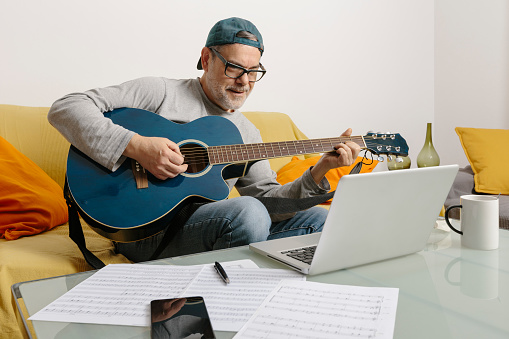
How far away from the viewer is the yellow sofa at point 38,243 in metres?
1.07

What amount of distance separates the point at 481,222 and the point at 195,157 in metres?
0.79

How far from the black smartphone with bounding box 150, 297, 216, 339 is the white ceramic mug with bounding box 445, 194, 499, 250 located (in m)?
0.62

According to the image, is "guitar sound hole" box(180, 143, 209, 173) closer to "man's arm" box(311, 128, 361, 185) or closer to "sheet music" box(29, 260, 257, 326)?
"man's arm" box(311, 128, 361, 185)

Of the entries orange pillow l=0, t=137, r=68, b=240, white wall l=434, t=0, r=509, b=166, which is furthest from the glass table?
white wall l=434, t=0, r=509, b=166

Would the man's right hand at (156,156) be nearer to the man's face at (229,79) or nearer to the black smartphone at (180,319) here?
the man's face at (229,79)

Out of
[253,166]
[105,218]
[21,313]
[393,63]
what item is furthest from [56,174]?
[393,63]

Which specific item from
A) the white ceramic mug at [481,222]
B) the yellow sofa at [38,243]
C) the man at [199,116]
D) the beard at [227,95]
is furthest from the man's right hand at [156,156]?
the white ceramic mug at [481,222]

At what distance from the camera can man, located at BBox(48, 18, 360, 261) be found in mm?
1203

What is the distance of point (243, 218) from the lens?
3.90 feet

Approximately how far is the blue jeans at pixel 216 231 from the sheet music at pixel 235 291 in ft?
1.33

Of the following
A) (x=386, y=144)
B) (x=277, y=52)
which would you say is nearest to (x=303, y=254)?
(x=386, y=144)

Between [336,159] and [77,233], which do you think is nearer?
[77,233]

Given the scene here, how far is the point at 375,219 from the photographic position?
2.51 ft

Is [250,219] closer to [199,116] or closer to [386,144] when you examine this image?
[199,116]
